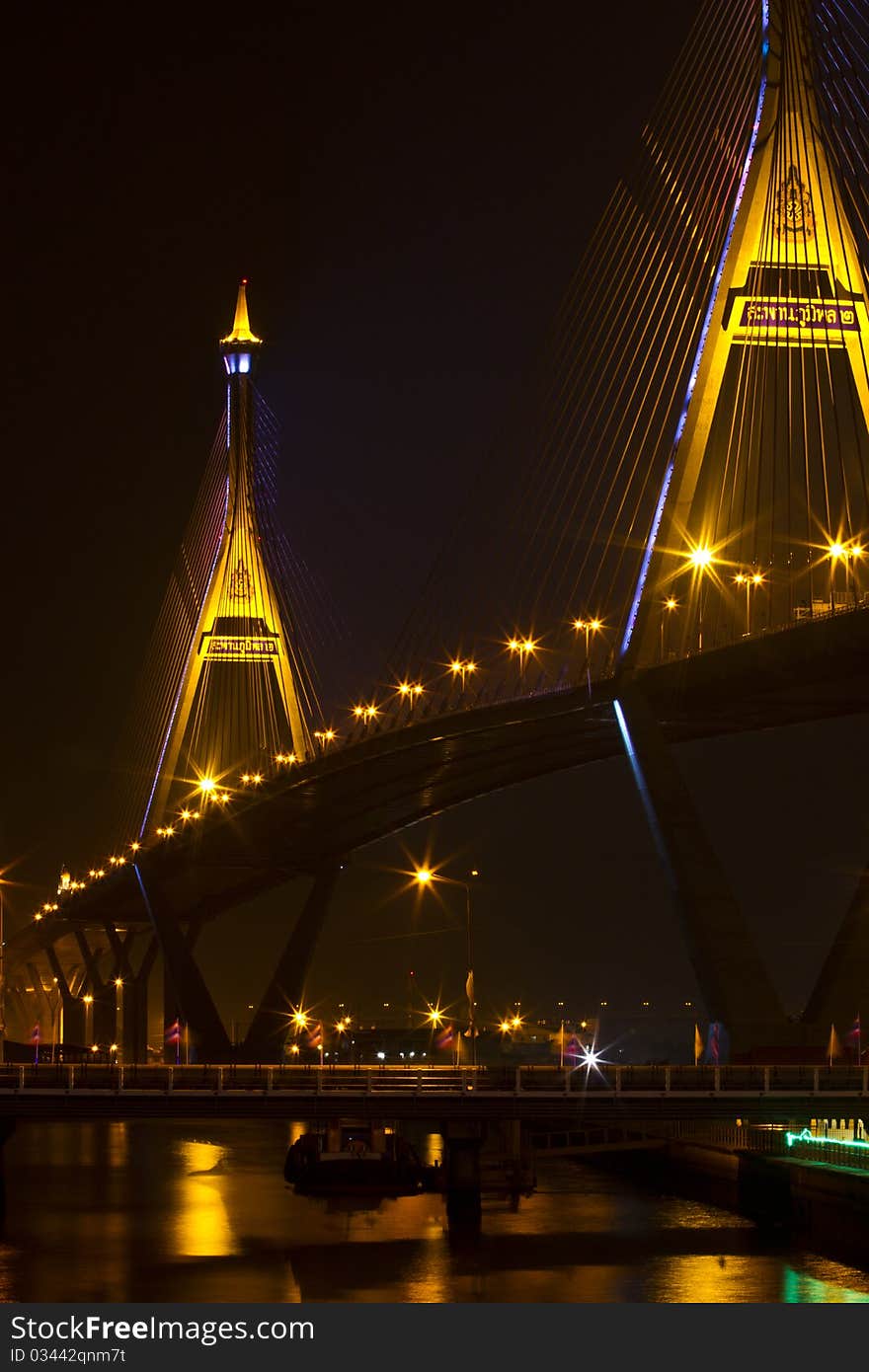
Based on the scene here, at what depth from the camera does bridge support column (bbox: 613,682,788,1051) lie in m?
53.4

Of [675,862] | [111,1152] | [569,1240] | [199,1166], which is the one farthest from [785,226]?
[111,1152]

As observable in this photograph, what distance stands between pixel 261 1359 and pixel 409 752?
40439 millimetres

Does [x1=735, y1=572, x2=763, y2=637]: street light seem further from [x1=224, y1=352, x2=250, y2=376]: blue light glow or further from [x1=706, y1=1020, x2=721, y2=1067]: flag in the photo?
[x1=224, y1=352, x2=250, y2=376]: blue light glow

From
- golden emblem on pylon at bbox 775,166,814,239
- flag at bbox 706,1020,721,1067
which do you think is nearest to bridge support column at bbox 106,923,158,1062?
flag at bbox 706,1020,721,1067

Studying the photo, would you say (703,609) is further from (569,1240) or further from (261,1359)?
(261,1359)

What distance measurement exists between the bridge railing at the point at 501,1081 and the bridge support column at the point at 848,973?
3761 mm

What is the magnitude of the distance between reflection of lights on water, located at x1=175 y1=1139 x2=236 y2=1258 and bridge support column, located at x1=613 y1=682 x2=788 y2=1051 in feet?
37.7

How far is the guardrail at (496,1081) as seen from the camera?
50656 millimetres

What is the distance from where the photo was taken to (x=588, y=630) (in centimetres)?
6012

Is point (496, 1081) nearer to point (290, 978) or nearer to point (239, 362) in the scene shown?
point (290, 978)

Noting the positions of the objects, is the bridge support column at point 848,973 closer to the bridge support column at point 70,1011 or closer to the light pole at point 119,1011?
the light pole at point 119,1011

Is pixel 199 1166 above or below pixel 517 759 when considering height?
below

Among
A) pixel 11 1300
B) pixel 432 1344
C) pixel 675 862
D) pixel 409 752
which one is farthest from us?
pixel 409 752

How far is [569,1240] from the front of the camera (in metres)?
50.6
